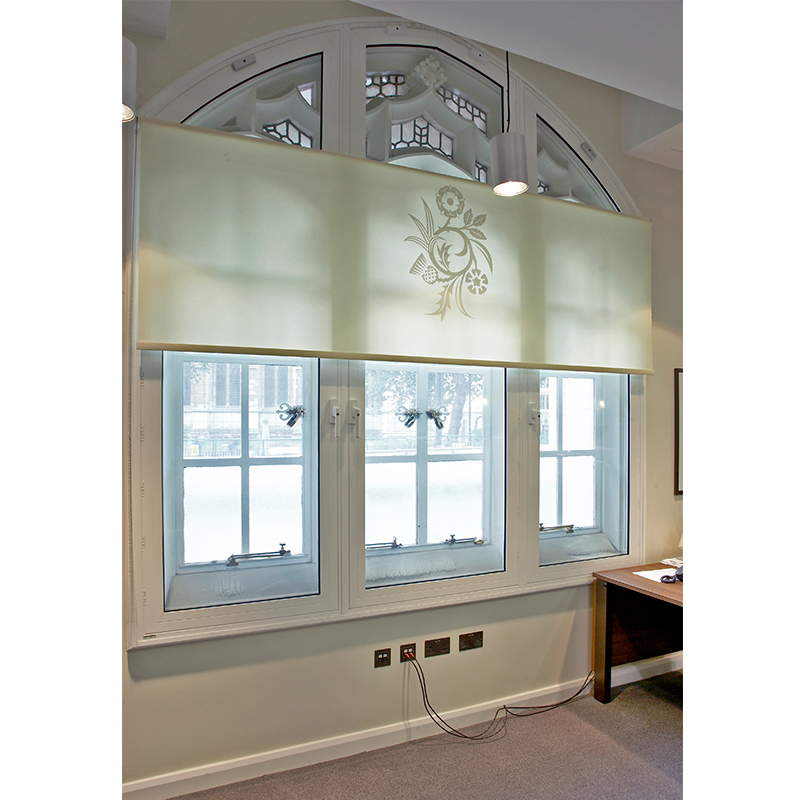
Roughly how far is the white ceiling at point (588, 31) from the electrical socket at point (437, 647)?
2.16 m

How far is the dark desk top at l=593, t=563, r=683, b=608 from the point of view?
2305mm

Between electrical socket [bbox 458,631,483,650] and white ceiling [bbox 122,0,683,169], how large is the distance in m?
2.19

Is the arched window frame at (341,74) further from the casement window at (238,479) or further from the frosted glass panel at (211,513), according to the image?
the frosted glass panel at (211,513)

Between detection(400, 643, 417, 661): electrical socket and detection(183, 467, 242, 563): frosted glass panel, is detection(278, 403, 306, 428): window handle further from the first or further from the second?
detection(400, 643, 417, 661): electrical socket

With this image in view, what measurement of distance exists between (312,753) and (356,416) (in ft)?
4.45

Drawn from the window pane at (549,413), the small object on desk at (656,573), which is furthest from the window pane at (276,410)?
the small object on desk at (656,573)

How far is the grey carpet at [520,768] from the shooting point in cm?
195

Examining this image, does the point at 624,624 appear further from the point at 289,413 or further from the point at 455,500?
the point at 289,413

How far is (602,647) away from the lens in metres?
2.63

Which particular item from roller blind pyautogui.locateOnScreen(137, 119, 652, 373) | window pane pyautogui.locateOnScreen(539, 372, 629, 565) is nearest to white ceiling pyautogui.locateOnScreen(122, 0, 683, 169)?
roller blind pyautogui.locateOnScreen(137, 119, 652, 373)
